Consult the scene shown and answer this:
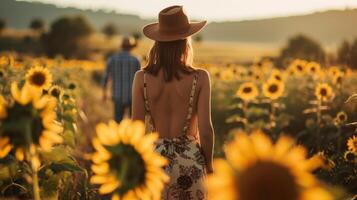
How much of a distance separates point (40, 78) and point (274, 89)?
128 inches

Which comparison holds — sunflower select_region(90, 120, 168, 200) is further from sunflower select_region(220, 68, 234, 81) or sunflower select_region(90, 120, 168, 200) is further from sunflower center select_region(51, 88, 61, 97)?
sunflower select_region(220, 68, 234, 81)

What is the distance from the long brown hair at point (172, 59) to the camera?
3.38 m

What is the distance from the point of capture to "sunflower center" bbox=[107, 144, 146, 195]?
1409 millimetres

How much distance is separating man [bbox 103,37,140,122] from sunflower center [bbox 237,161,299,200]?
697 cm

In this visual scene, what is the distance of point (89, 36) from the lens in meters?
63.6

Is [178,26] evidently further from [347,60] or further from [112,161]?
[347,60]

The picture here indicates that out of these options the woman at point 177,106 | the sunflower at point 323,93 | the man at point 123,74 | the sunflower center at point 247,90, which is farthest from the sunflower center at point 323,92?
the woman at point 177,106

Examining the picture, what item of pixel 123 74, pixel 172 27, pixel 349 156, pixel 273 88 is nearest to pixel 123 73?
pixel 123 74

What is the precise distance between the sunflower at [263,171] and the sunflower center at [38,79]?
17.2 feet

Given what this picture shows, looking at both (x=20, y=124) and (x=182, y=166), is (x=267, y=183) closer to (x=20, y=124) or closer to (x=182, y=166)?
(x=20, y=124)

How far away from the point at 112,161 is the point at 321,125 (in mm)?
6238

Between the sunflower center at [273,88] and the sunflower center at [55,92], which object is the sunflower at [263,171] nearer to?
the sunflower center at [55,92]

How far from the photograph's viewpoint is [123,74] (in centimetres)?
818

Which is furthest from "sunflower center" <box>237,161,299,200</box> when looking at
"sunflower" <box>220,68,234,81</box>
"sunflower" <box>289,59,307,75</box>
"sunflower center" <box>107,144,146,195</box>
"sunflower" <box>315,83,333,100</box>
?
"sunflower" <box>220,68,234,81</box>
